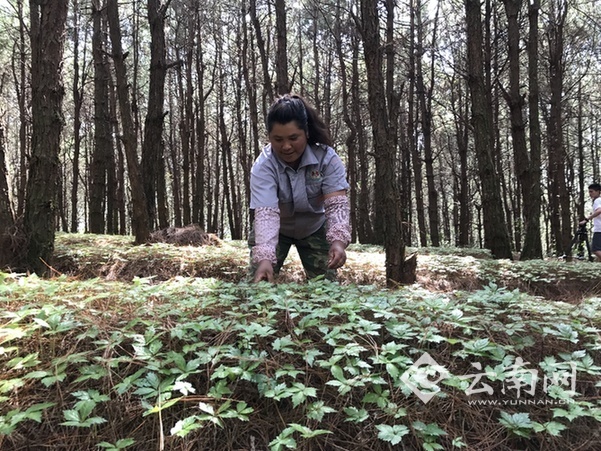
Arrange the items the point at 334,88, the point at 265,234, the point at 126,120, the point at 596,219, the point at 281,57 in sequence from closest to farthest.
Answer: the point at 265,234
the point at 126,120
the point at 281,57
the point at 596,219
the point at 334,88

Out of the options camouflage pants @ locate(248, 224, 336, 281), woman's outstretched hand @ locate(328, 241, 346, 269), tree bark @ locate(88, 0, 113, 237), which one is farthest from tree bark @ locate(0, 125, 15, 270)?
tree bark @ locate(88, 0, 113, 237)

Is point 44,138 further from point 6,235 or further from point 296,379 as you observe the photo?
point 296,379

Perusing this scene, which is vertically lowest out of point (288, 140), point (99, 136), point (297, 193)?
point (297, 193)

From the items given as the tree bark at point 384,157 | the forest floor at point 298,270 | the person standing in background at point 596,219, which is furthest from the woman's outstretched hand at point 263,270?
the person standing in background at point 596,219

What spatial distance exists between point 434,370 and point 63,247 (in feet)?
21.2

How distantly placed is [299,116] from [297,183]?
0.48 meters

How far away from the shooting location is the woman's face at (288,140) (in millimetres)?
2721

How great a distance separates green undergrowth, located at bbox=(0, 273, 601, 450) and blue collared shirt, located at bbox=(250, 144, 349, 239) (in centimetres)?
97

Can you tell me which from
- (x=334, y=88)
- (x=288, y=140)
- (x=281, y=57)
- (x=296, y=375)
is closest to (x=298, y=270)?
(x=288, y=140)

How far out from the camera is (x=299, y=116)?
2760 millimetres

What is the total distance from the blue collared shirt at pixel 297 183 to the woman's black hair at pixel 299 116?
0.08 m

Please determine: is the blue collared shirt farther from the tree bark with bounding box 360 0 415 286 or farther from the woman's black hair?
the tree bark with bounding box 360 0 415 286

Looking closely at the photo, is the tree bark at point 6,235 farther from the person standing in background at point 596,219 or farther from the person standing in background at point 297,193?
the person standing in background at point 596,219

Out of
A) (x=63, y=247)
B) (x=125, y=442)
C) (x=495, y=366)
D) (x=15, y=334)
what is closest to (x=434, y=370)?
(x=495, y=366)
